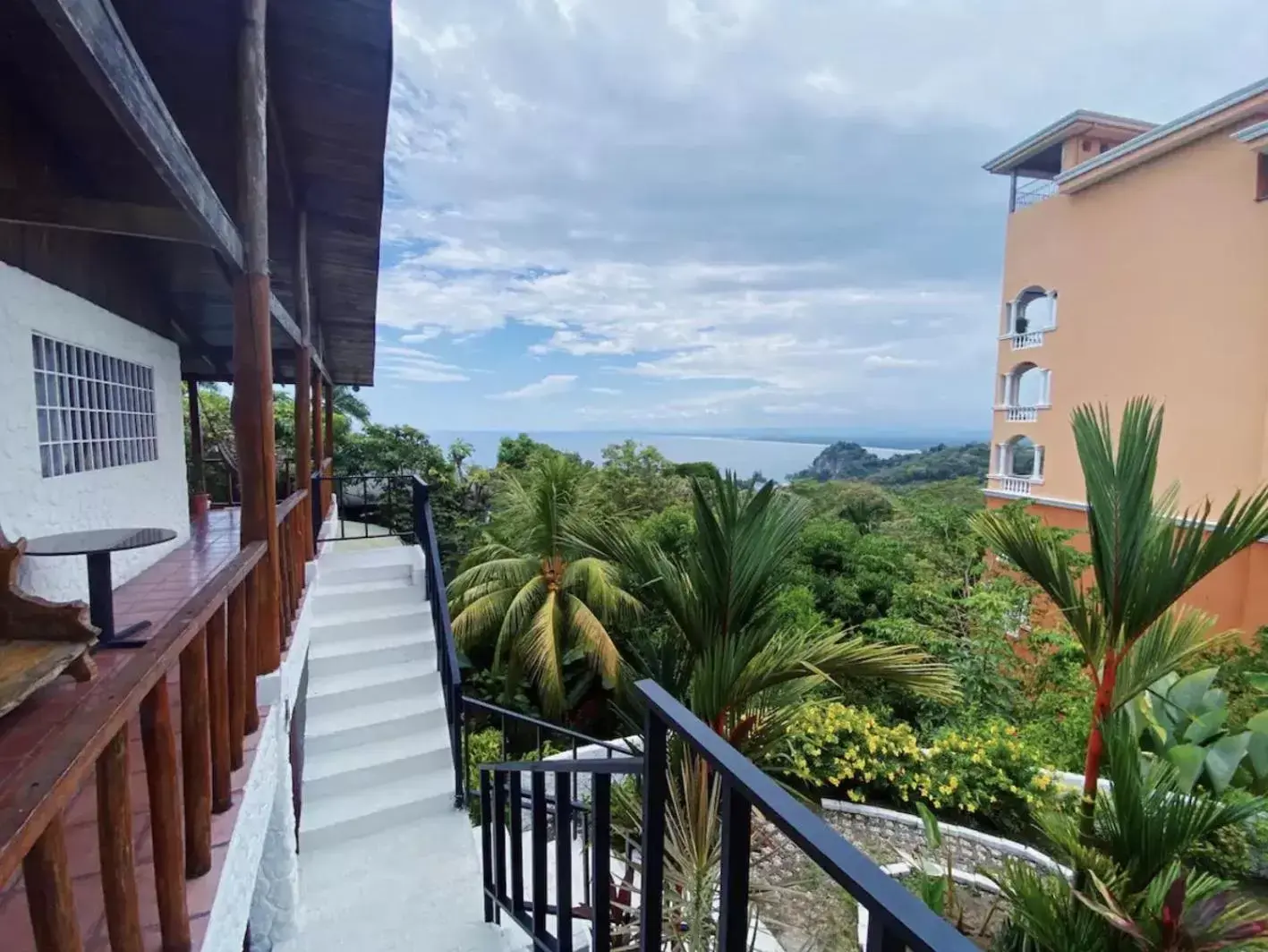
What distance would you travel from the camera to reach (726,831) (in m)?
0.89

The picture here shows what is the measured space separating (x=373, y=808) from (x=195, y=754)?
3.40 meters

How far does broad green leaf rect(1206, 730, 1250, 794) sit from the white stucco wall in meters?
7.28

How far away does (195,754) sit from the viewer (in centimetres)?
163

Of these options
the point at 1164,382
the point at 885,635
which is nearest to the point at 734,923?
the point at 885,635

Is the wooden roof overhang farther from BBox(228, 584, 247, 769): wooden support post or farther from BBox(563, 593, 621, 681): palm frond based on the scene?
BBox(563, 593, 621, 681): palm frond

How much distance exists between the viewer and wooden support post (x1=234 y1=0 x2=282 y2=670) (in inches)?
101

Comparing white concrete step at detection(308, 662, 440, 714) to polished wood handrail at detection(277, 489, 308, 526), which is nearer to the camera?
polished wood handrail at detection(277, 489, 308, 526)

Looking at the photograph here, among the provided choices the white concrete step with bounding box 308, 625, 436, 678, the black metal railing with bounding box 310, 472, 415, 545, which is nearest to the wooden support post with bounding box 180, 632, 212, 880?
the white concrete step with bounding box 308, 625, 436, 678

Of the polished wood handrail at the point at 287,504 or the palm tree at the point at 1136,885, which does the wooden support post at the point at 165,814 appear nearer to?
the polished wood handrail at the point at 287,504

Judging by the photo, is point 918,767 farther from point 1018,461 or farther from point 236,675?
point 1018,461

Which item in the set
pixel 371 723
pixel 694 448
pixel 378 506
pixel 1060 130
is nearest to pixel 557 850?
pixel 371 723

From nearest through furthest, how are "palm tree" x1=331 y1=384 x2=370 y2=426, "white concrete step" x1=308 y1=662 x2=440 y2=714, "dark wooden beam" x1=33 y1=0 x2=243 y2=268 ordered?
"dark wooden beam" x1=33 y1=0 x2=243 y2=268 → "white concrete step" x1=308 y1=662 x2=440 y2=714 → "palm tree" x1=331 y1=384 x2=370 y2=426

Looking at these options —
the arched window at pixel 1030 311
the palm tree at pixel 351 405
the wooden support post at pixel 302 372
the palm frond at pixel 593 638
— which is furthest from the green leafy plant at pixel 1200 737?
the palm tree at pixel 351 405

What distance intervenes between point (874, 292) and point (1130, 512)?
21267 millimetres
